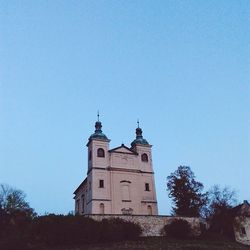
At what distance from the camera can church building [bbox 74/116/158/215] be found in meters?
47.3

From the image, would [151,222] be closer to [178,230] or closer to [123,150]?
[178,230]

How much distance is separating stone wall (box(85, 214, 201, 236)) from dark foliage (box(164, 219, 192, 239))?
0.75 meters

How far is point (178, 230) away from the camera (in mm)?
39500

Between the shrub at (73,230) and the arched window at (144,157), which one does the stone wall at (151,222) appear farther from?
the arched window at (144,157)

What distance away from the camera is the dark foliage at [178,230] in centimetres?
3931

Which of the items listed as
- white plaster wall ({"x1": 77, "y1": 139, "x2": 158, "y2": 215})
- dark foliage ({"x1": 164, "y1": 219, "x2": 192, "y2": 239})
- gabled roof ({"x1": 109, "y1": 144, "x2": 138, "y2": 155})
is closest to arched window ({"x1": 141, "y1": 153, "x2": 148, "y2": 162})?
white plaster wall ({"x1": 77, "y1": 139, "x2": 158, "y2": 215})

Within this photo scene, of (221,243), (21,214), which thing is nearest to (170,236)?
(221,243)

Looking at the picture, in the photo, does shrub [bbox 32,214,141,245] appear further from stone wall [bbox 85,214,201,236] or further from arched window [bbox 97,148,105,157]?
arched window [bbox 97,148,105,157]

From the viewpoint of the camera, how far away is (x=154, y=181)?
167 feet

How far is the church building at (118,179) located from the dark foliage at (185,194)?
2.75 meters

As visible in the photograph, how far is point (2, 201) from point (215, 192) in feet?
92.6

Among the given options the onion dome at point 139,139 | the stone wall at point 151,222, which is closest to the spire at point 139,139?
the onion dome at point 139,139

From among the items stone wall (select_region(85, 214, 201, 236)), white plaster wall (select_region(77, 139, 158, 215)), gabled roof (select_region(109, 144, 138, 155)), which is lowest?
stone wall (select_region(85, 214, 201, 236))

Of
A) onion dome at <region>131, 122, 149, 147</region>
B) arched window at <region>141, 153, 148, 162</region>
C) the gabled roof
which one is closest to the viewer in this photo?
the gabled roof
